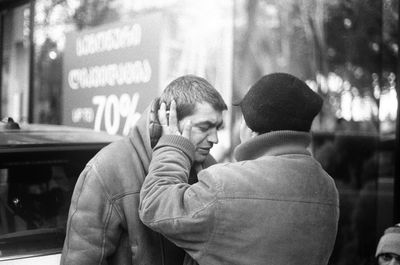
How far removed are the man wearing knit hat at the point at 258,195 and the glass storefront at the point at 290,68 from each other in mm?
2746

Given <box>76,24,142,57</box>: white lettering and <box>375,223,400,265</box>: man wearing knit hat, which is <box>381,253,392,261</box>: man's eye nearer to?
<box>375,223,400,265</box>: man wearing knit hat

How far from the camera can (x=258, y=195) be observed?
187cm

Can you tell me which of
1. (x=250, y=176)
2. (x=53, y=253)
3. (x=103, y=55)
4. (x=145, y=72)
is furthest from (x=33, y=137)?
(x=103, y=55)

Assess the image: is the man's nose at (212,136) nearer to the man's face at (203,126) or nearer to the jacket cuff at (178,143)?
the man's face at (203,126)

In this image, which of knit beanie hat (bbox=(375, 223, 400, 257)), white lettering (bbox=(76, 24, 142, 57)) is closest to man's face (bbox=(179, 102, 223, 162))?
knit beanie hat (bbox=(375, 223, 400, 257))

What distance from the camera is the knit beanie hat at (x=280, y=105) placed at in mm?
1954

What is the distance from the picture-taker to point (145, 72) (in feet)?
15.9

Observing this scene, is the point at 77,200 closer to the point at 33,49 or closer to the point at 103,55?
the point at 103,55

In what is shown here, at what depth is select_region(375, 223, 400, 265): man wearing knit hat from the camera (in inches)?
125

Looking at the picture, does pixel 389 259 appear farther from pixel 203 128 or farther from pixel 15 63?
pixel 15 63

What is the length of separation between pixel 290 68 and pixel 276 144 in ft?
11.5

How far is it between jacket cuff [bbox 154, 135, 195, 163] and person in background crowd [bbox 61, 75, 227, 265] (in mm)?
98

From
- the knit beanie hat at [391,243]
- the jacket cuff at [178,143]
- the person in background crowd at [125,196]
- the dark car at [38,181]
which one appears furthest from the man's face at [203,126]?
the knit beanie hat at [391,243]

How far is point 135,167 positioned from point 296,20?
3.64m
